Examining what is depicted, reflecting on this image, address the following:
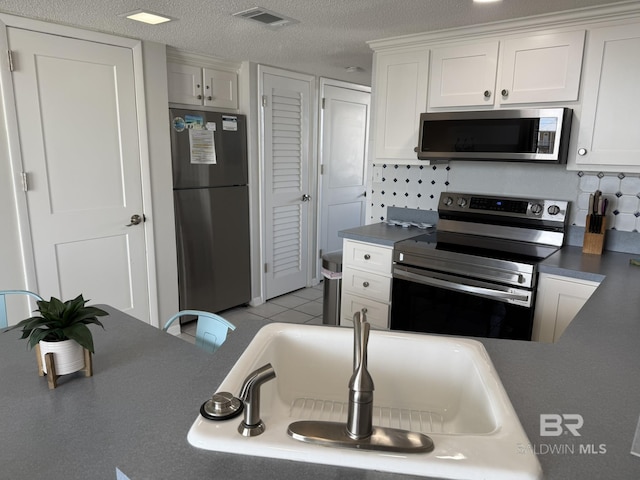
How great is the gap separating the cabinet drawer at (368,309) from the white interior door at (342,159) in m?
1.69

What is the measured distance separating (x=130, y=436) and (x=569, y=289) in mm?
2020

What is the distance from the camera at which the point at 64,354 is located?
111 cm

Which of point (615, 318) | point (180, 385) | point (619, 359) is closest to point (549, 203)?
point (615, 318)

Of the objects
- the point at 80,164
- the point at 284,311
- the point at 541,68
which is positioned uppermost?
the point at 541,68

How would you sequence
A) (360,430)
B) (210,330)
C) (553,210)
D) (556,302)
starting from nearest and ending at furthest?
(360,430), (210,330), (556,302), (553,210)

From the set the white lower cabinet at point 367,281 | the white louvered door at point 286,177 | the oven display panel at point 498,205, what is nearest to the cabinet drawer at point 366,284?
the white lower cabinet at point 367,281

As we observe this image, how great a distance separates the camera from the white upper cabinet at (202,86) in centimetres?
325

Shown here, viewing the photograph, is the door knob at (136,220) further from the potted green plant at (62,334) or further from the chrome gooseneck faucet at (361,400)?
the chrome gooseneck faucet at (361,400)

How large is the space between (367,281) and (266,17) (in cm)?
168

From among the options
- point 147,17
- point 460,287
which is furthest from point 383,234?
point 147,17

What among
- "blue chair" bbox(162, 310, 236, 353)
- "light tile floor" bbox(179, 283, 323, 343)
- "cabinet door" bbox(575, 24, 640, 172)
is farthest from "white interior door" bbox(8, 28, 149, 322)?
"cabinet door" bbox(575, 24, 640, 172)

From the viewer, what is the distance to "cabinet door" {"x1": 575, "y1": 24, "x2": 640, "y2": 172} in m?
2.19

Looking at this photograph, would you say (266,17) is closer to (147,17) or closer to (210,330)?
(147,17)

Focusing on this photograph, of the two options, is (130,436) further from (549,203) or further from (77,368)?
(549,203)
